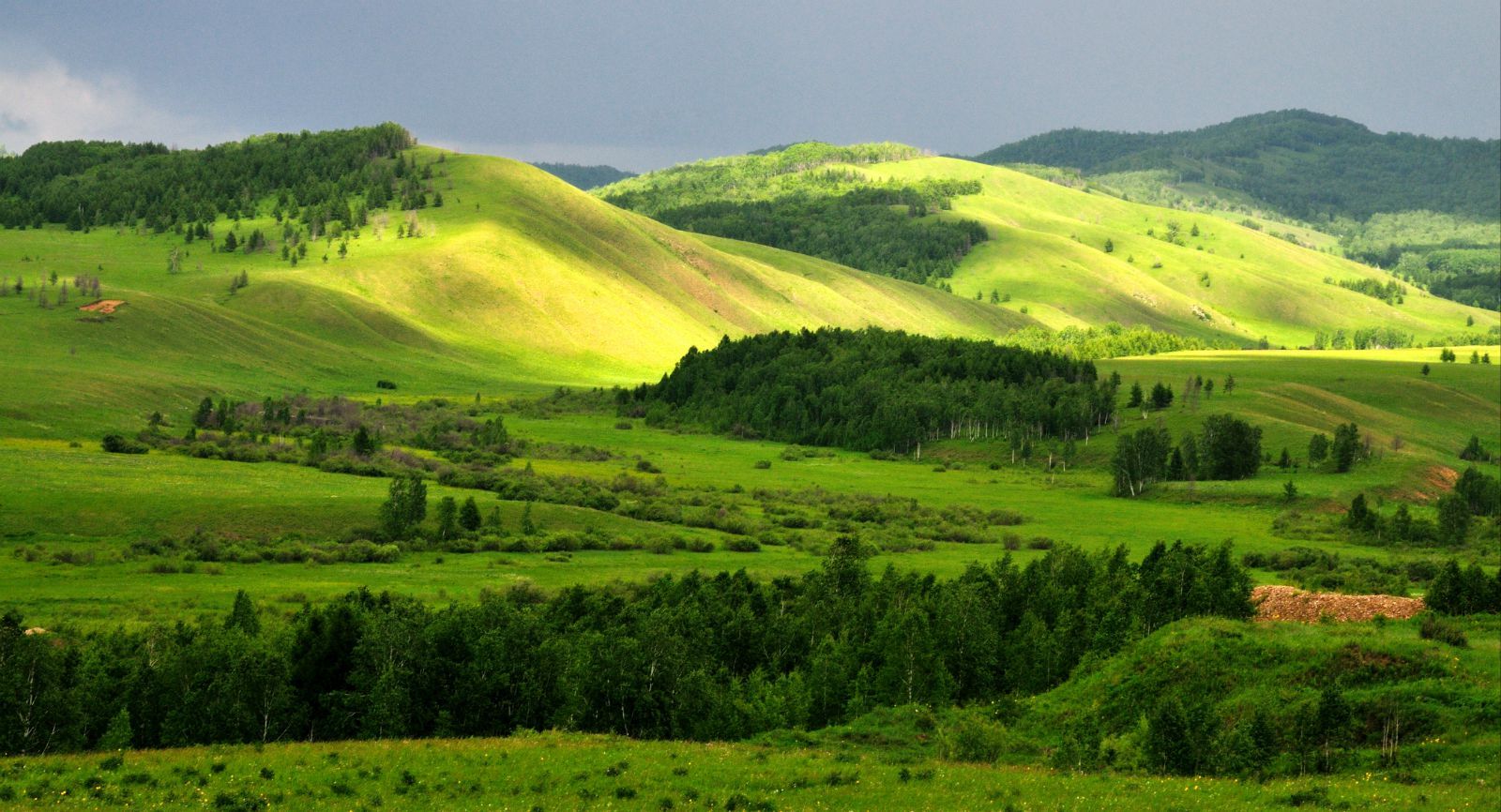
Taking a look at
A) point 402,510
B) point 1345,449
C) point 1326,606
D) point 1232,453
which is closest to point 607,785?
point 1326,606

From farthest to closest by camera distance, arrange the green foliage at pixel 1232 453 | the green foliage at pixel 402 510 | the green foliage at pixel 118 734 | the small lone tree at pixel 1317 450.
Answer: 1. the small lone tree at pixel 1317 450
2. the green foliage at pixel 1232 453
3. the green foliage at pixel 402 510
4. the green foliage at pixel 118 734

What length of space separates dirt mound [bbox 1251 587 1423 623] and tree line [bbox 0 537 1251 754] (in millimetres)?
1960

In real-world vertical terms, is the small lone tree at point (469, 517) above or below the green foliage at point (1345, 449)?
below

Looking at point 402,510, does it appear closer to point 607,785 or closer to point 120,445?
point 120,445

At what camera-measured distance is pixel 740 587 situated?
71.4 m

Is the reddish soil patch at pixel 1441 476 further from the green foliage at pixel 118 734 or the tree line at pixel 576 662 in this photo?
the green foliage at pixel 118 734

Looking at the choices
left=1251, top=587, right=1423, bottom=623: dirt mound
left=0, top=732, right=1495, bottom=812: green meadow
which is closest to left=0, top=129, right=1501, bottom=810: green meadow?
left=0, top=732, right=1495, bottom=812: green meadow

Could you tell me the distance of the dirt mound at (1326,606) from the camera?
2165 inches

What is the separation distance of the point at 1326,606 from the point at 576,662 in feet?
112

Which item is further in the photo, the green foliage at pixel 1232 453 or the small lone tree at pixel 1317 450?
the small lone tree at pixel 1317 450

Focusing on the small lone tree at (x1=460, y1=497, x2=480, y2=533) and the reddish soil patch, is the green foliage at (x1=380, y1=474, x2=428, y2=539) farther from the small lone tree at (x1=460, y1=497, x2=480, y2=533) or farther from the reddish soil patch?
the reddish soil patch

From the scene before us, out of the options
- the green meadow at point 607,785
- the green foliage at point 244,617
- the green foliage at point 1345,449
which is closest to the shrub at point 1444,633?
the green meadow at point 607,785

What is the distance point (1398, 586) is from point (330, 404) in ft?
474

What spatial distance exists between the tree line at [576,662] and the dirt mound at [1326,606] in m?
1.96
